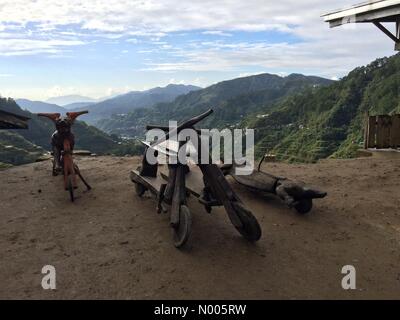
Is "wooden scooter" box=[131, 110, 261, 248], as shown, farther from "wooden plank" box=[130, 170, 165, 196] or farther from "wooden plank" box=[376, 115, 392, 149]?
"wooden plank" box=[376, 115, 392, 149]

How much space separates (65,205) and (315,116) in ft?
258

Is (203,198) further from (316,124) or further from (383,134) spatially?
(316,124)

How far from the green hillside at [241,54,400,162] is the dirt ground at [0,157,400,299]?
164 feet

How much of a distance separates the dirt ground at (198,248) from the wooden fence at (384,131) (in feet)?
13.0

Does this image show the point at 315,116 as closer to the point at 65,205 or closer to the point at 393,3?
the point at 393,3

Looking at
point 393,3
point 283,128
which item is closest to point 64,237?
point 393,3

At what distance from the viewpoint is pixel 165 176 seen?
22.2 feet

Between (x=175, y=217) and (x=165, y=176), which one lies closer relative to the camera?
(x=175, y=217)

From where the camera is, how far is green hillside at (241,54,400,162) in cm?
6272

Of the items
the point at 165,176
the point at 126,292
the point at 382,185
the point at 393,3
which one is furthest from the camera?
the point at 393,3

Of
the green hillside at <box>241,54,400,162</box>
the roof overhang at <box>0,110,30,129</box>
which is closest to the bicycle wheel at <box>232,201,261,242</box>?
the roof overhang at <box>0,110,30,129</box>

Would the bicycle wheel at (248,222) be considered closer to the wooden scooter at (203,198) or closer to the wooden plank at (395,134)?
the wooden scooter at (203,198)

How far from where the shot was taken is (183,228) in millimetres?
4938
